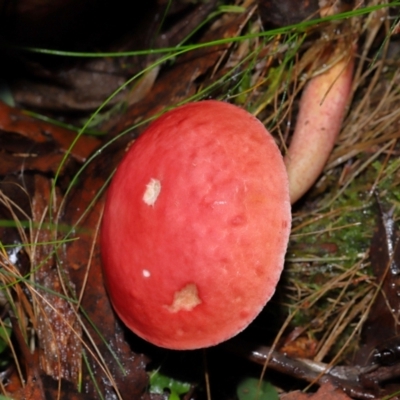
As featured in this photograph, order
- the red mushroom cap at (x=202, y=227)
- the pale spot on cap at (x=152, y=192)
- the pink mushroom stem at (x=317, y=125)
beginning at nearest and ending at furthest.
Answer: the red mushroom cap at (x=202, y=227) < the pale spot on cap at (x=152, y=192) < the pink mushroom stem at (x=317, y=125)

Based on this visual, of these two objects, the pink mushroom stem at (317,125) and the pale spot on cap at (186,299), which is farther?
the pink mushroom stem at (317,125)

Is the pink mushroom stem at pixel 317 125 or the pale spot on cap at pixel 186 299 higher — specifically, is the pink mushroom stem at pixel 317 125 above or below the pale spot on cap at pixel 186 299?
above

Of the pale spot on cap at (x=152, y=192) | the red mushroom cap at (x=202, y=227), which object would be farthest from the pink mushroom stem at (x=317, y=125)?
the pale spot on cap at (x=152, y=192)

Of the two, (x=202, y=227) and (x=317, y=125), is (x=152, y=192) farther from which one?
(x=317, y=125)

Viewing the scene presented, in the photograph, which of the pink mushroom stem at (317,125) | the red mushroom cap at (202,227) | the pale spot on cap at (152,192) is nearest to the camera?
the red mushroom cap at (202,227)

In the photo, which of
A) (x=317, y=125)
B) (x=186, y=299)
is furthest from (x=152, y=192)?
(x=317, y=125)

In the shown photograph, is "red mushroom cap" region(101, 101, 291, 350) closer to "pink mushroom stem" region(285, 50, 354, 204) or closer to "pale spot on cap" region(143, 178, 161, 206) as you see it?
"pale spot on cap" region(143, 178, 161, 206)

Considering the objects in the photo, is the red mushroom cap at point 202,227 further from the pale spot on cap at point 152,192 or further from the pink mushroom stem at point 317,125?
the pink mushroom stem at point 317,125
